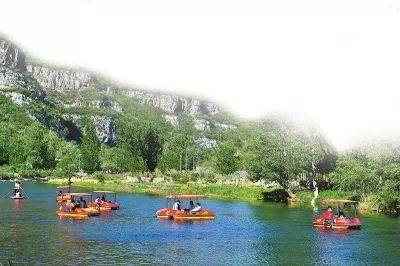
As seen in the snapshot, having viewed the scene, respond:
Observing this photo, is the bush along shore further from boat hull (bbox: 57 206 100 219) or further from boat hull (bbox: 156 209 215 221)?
boat hull (bbox: 57 206 100 219)

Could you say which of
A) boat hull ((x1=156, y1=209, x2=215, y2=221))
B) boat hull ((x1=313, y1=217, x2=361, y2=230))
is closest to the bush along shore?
boat hull ((x1=313, y1=217, x2=361, y2=230))

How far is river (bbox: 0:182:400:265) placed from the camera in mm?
52816

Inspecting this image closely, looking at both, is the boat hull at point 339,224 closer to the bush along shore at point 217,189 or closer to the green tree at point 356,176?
the bush along shore at point 217,189

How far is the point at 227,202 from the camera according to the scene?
111 metres

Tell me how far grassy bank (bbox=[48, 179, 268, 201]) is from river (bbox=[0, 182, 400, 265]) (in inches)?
1228

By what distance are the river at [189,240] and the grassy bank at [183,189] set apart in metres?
31.2

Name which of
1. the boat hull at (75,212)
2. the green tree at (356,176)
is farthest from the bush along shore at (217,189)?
the boat hull at (75,212)

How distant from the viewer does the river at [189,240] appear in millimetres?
52816

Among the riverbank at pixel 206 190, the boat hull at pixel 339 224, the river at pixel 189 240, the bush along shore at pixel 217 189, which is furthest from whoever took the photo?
the riverbank at pixel 206 190

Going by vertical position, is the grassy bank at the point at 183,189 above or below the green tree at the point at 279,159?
below

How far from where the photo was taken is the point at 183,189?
132m

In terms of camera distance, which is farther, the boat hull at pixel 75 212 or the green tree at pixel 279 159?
the green tree at pixel 279 159

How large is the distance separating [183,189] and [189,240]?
227 ft

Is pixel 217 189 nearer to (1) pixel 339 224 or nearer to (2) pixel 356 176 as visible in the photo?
(2) pixel 356 176
